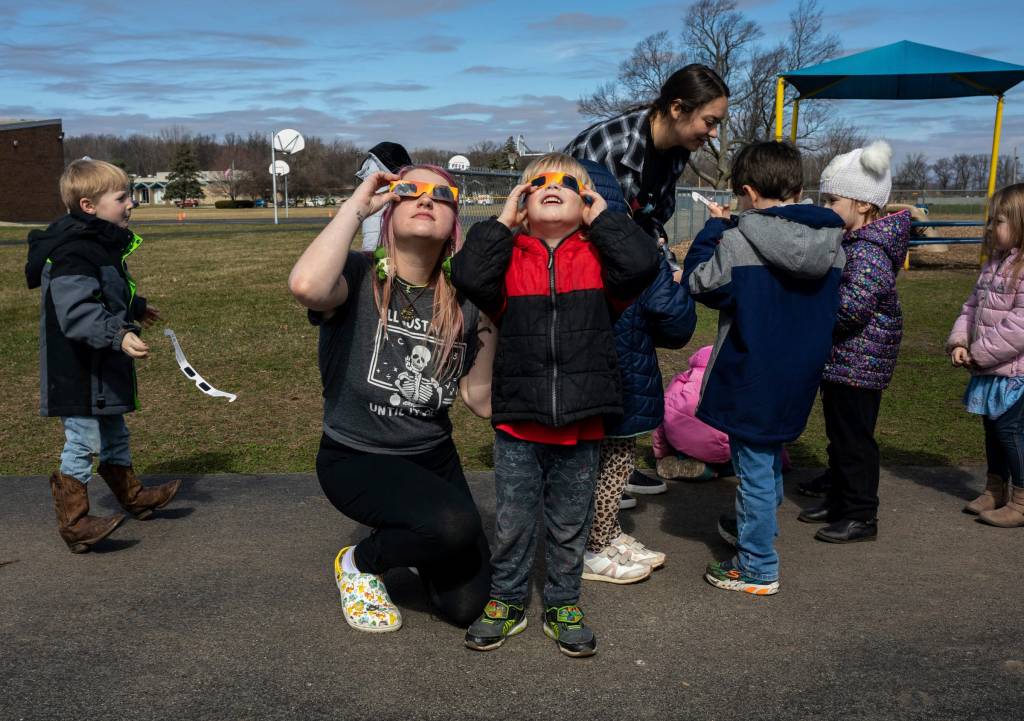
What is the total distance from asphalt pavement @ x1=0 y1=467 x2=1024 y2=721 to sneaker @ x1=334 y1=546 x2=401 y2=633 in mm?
53

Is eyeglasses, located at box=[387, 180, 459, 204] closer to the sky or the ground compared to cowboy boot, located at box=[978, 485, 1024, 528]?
closer to the sky

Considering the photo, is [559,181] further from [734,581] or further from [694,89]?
[734,581]

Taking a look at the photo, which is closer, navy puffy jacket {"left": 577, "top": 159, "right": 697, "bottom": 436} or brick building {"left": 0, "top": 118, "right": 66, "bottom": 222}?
navy puffy jacket {"left": 577, "top": 159, "right": 697, "bottom": 436}

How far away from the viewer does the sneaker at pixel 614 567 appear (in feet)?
12.1

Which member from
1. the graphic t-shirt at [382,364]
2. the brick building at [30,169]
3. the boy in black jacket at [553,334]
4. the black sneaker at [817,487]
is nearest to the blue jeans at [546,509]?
the boy in black jacket at [553,334]

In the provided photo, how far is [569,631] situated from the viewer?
10.2 feet

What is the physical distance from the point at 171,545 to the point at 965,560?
11.5 ft

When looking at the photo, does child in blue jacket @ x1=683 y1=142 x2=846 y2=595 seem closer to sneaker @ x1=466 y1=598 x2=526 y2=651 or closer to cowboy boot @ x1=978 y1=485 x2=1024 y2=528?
sneaker @ x1=466 y1=598 x2=526 y2=651

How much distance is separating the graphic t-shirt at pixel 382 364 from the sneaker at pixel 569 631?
0.81 metres

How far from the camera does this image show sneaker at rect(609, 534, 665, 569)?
3775 mm


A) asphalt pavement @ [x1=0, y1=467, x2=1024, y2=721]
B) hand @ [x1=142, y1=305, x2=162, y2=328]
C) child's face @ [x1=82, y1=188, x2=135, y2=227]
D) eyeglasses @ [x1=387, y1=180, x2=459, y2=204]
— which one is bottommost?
asphalt pavement @ [x1=0, y1=467, x2=1024, y2=721]

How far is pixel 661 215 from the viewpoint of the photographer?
415 centimetres

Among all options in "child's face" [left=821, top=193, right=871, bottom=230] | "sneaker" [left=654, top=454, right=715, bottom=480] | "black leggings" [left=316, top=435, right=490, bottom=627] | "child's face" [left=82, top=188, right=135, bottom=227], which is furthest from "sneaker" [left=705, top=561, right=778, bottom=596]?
"child's face" [left=82, top=188, right=135, bottom=227]

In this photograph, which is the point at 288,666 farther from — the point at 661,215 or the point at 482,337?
the point at 661,215
